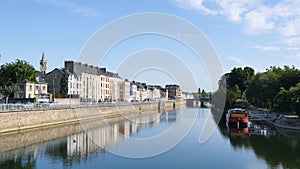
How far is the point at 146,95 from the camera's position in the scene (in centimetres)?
16088

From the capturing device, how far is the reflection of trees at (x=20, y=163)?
2453 centimetres

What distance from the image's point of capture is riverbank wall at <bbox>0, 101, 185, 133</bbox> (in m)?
37.7

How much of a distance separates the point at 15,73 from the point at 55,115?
1733 centimetres

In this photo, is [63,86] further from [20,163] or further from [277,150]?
[277,150]

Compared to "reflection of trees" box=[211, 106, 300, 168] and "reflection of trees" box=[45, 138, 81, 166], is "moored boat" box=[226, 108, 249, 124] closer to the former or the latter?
"reflection of trees" box=[211, 106, 300, 168]

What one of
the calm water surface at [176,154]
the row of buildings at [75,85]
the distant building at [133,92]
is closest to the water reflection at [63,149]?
the calm water surface at [176,154]

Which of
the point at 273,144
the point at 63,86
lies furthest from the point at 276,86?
the point at 63,86

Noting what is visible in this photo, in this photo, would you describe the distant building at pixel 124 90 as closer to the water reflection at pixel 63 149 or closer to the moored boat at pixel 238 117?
the moored boat at pixel 238 117

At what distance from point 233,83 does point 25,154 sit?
83590mm

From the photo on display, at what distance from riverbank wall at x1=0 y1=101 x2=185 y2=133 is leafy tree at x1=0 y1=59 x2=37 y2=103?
1179cm

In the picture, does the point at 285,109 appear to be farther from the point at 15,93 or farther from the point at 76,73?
the point at 76,73

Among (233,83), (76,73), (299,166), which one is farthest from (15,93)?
(233,83)

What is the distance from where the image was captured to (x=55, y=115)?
4834 centimetres

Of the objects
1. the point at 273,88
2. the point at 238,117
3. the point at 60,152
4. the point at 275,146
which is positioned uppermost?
the point at 273,88
